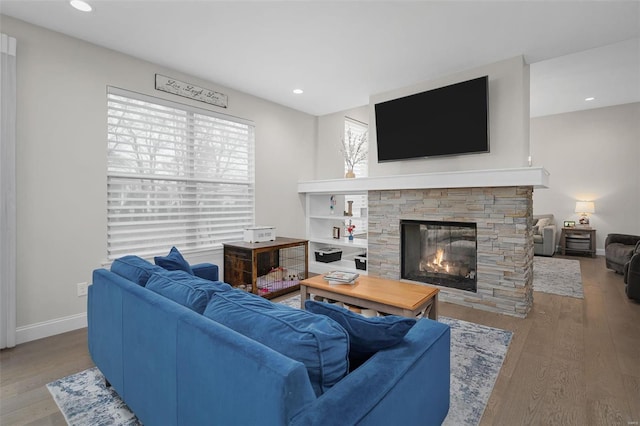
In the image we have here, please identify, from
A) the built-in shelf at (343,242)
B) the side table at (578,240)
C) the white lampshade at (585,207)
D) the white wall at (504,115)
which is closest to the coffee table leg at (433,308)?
the white wall at (504,115)

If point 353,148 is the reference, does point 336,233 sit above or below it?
below

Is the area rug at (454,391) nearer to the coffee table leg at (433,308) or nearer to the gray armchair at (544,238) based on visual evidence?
the coffee table leg at (433,308)

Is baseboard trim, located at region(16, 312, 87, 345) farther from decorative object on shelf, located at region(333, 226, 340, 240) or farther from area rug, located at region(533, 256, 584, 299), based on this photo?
area rug, located at region(533, 256, 584, 299)

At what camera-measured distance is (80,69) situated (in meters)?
2.87

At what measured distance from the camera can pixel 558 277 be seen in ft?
14.9

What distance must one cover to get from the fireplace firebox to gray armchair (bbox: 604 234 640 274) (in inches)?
96.7

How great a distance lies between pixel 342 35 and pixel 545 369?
296cm

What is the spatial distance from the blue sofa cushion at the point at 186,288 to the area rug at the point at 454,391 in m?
0.73

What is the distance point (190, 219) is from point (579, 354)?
148 inches

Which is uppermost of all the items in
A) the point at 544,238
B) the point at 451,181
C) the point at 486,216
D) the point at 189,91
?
the point at 189,91

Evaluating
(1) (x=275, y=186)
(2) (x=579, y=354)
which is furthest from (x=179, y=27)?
(2) (x=579, y=354)

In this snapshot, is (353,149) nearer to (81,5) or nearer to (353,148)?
(353,148)

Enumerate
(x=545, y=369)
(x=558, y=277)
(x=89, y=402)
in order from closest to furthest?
(x=89, y=402)
(x=545, y=369)
(x=558, y=277)

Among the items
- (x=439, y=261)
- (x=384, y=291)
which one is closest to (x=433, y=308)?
(x=384, y=291)
